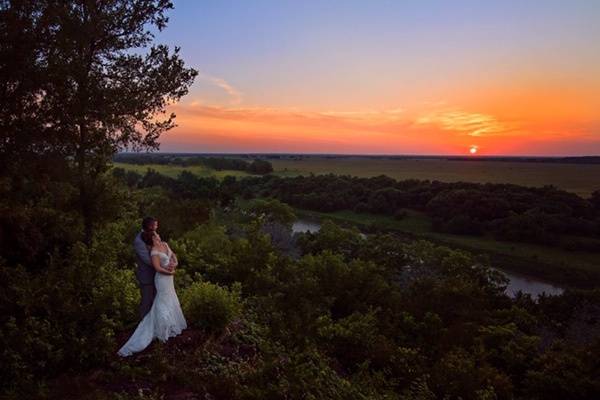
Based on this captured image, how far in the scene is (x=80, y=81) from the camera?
37.6 ft

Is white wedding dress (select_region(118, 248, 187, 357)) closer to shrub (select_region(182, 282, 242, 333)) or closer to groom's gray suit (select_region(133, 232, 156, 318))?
groom's gray suit (select_region(133, 232, 156, 318))

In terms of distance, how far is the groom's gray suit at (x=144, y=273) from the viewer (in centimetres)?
899

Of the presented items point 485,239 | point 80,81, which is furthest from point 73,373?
point 485,239

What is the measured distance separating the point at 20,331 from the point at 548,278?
4207 cm

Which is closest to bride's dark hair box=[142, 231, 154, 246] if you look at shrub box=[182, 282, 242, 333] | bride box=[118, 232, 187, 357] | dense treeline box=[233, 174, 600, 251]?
bride box=[118, 232, 187, 357]

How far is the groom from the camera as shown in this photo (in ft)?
29.3

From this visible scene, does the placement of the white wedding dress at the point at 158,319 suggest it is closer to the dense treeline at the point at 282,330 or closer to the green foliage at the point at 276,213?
the dense treeline at the point at 282,330

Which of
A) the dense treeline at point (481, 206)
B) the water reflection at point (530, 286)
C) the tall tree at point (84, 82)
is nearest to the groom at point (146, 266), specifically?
the tall tree at point (84, 82)

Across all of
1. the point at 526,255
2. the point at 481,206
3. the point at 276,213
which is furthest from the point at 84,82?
the point at 481,206

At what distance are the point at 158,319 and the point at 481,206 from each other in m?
57.3

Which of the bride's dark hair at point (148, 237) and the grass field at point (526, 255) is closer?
the bride's dark hair at point (148, 237)

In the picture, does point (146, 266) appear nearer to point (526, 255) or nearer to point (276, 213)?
point (276, 213)

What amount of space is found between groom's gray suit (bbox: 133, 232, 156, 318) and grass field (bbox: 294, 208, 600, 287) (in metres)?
39.3

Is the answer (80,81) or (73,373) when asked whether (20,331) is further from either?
(80,81)
